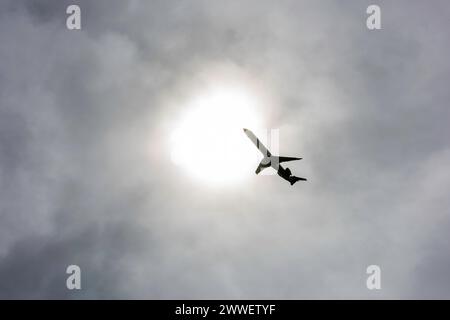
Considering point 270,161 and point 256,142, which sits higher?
point 256,142

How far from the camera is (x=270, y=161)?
9775 centimetres

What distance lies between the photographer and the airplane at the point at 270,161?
94562 mm

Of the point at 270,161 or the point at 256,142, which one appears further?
the point at 270,161

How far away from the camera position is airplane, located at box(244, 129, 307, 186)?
94.6 meters
